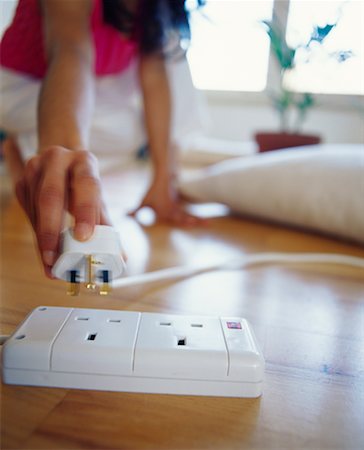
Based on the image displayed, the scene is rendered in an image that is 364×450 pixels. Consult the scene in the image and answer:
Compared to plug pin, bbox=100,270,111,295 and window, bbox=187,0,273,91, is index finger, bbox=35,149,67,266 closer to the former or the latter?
plug pin, bbox=100,270,111,295

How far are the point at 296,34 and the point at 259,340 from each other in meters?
0.86

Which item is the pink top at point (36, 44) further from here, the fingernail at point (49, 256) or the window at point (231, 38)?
the fingernail at point (49, 256)

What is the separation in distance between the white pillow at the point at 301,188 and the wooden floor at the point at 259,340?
0.14 feet

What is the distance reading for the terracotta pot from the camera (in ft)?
3.90

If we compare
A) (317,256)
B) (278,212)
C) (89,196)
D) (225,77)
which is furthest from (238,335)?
(225,77)

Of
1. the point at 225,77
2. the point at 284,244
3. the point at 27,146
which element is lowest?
the point at 284,244

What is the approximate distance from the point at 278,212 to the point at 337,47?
1.13ft

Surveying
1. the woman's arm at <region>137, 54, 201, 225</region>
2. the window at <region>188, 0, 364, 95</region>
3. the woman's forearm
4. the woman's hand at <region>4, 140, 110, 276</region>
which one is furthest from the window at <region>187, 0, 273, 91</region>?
the woman's hand at <region>4, 140, 110, 276</region>

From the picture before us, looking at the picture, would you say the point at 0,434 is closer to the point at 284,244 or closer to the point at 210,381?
the point at 210,381

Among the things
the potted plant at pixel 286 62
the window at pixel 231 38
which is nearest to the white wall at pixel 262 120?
the window at pixel 231 38

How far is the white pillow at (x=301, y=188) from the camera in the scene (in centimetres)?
70

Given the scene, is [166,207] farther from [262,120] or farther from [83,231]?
[262,120]

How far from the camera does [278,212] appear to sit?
792mm

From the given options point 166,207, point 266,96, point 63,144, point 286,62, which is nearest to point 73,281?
point 63,144
